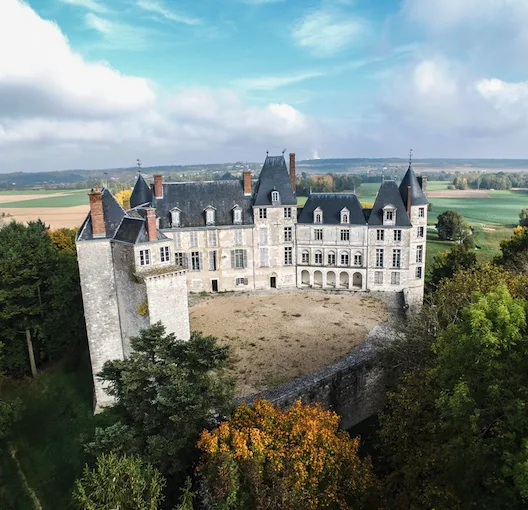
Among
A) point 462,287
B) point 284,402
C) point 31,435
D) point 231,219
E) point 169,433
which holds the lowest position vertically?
point 31,435

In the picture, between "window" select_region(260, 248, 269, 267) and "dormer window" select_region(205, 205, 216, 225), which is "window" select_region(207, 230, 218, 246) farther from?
"window" select_region(260, 248, 269, 267)

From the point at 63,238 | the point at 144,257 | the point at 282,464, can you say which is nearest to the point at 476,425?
the point at 282,464

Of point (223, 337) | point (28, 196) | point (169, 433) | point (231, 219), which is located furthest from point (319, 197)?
point (28, 196)

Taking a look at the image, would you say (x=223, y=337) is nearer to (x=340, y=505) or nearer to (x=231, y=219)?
(x=231, y=219)

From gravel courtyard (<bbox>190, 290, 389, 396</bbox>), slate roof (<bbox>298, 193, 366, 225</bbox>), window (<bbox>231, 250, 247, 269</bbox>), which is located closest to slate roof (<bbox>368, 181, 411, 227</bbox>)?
slate roof (<bbox>298, 193, 366, 225</bbox>)

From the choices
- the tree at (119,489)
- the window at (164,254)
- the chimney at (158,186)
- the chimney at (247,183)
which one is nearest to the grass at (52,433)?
the tree at (119,489)

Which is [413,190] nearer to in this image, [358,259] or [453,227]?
[358,259]
